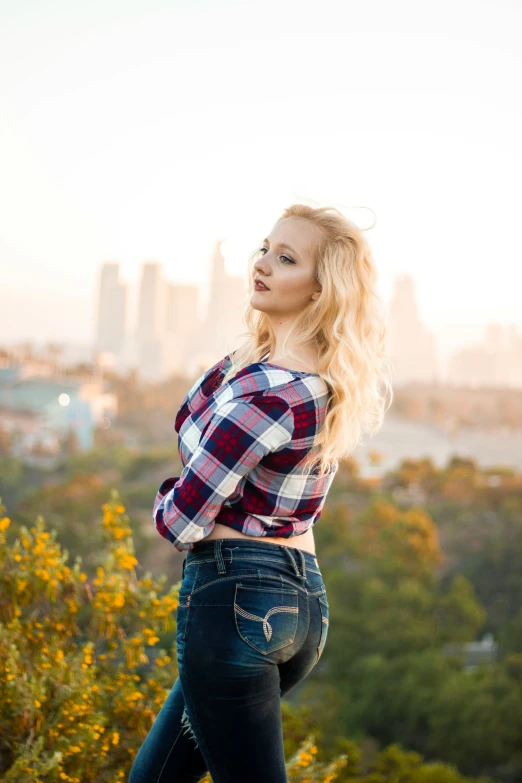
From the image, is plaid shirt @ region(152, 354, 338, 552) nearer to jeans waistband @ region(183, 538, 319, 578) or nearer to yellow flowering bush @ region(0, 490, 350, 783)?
jeans waistband @ region(183, 538, 319, 578)

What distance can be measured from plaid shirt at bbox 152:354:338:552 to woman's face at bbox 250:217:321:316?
131mm

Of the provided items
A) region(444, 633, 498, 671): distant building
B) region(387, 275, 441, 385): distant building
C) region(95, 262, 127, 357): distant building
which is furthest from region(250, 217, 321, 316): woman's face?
region(95, 262, 127, 357): distant building

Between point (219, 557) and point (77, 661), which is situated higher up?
point (219, 557)

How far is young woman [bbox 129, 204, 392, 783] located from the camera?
0.98 metres

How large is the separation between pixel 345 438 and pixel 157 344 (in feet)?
250

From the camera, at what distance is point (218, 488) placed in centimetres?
A: 99

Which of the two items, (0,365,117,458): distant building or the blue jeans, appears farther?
(0,365,117,458): distant building

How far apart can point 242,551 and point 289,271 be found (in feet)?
1.27

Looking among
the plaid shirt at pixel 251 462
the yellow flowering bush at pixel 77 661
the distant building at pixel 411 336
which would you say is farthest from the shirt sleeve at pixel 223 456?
the distant building at pixel 411 336

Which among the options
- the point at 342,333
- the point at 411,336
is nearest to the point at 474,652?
the point at 342,333

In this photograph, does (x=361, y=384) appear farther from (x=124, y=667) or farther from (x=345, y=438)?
(x=124, y=667)

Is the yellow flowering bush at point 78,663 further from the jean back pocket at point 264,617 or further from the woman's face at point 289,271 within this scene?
the woman's face at point 289,271

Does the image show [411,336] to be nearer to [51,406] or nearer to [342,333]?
[51,406]

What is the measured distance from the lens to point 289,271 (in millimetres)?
1137
